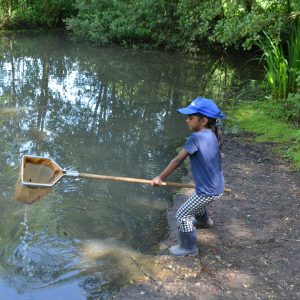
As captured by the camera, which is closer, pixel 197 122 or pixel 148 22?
pixel 197 122

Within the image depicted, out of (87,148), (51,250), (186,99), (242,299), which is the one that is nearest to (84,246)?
(51,250)

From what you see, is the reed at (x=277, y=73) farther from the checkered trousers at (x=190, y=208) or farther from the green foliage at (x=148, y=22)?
the checkered trousers at (x=190, y=208)

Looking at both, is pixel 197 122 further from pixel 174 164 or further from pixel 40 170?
pixel 40 170

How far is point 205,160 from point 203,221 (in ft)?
3.48

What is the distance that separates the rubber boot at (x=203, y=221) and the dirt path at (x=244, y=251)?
0.07m

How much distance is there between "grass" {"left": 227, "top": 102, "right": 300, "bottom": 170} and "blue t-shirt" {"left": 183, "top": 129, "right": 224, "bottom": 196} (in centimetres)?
273

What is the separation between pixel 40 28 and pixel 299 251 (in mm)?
24203

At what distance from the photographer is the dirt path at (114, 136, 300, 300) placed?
146 inches

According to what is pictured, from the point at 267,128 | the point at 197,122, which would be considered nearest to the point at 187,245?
the point at 197,122

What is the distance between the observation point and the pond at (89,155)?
4180 millimetres

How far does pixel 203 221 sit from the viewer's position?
15.3 ft

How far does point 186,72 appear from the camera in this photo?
15.3m

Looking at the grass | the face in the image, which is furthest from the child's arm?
the grass

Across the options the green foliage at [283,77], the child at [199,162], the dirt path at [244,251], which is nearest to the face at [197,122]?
the child at [199,162]
